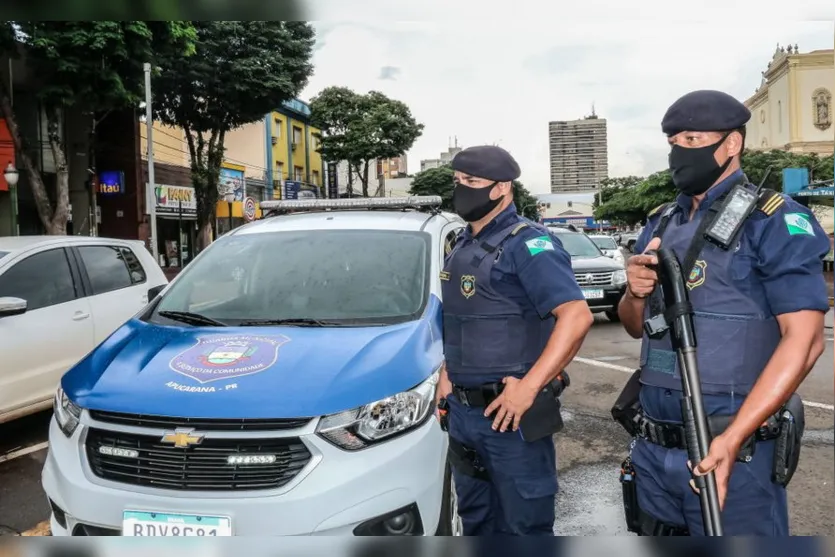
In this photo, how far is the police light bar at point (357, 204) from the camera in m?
4.04

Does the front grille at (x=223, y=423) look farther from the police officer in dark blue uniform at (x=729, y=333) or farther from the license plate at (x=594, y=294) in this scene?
the license plate at (x=594, y=294)

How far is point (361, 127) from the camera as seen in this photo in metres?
4.53

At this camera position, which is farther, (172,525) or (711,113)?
(172,525)

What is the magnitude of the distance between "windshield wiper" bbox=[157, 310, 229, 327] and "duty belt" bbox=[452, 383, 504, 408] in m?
1.14

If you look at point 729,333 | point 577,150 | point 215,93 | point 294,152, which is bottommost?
point 729,333

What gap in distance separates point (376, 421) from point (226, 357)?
65 centimetres

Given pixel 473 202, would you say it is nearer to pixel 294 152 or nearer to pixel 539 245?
pixel 539 245

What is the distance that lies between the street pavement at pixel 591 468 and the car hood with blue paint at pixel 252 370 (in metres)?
1.34

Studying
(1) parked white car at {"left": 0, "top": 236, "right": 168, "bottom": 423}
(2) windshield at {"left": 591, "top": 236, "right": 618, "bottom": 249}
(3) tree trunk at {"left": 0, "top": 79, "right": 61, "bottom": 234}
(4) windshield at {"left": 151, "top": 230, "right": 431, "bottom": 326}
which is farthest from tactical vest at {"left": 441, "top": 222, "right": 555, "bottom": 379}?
(3) tree trunk at {"left": 0, "top": 79, "right": 61, "bottom": 234}

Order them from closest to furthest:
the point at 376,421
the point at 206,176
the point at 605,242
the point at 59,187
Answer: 1. the point at 376,421
2. the point at 206,176
3. the point at 59,187
4. the point at 605,242

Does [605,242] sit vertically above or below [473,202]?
below

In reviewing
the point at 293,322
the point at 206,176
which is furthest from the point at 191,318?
the point at 206,176

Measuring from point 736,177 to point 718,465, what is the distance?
865 millimetres

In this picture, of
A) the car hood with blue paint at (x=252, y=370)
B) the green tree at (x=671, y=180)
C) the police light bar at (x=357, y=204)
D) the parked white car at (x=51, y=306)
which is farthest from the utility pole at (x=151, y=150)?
the car hood with blue paint at (x=252, y=370)
